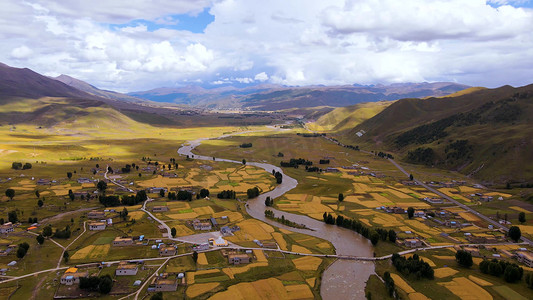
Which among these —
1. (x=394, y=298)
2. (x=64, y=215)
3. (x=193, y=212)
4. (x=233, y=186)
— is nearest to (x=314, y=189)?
(x=233, y=186)

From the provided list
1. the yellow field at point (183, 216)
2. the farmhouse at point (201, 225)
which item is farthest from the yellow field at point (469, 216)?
the yellow field at point (183, 216)

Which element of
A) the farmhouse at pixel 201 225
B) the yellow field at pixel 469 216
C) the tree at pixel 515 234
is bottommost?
the farmhouse at pixel 201 225

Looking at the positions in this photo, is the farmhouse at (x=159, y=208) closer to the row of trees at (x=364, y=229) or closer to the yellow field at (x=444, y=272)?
the row of trees at (x=364, y=229)

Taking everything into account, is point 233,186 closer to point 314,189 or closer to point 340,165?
point 314,189

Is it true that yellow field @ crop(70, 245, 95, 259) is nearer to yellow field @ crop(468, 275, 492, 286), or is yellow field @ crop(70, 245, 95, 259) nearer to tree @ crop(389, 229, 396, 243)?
tree @ crop(389, 229, 396, 243)

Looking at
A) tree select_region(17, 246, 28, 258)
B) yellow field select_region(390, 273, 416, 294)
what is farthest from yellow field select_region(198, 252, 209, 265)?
yellow field select_region(390, 273, 416, 294)

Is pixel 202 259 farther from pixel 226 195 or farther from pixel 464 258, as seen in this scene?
pixel 464 258
